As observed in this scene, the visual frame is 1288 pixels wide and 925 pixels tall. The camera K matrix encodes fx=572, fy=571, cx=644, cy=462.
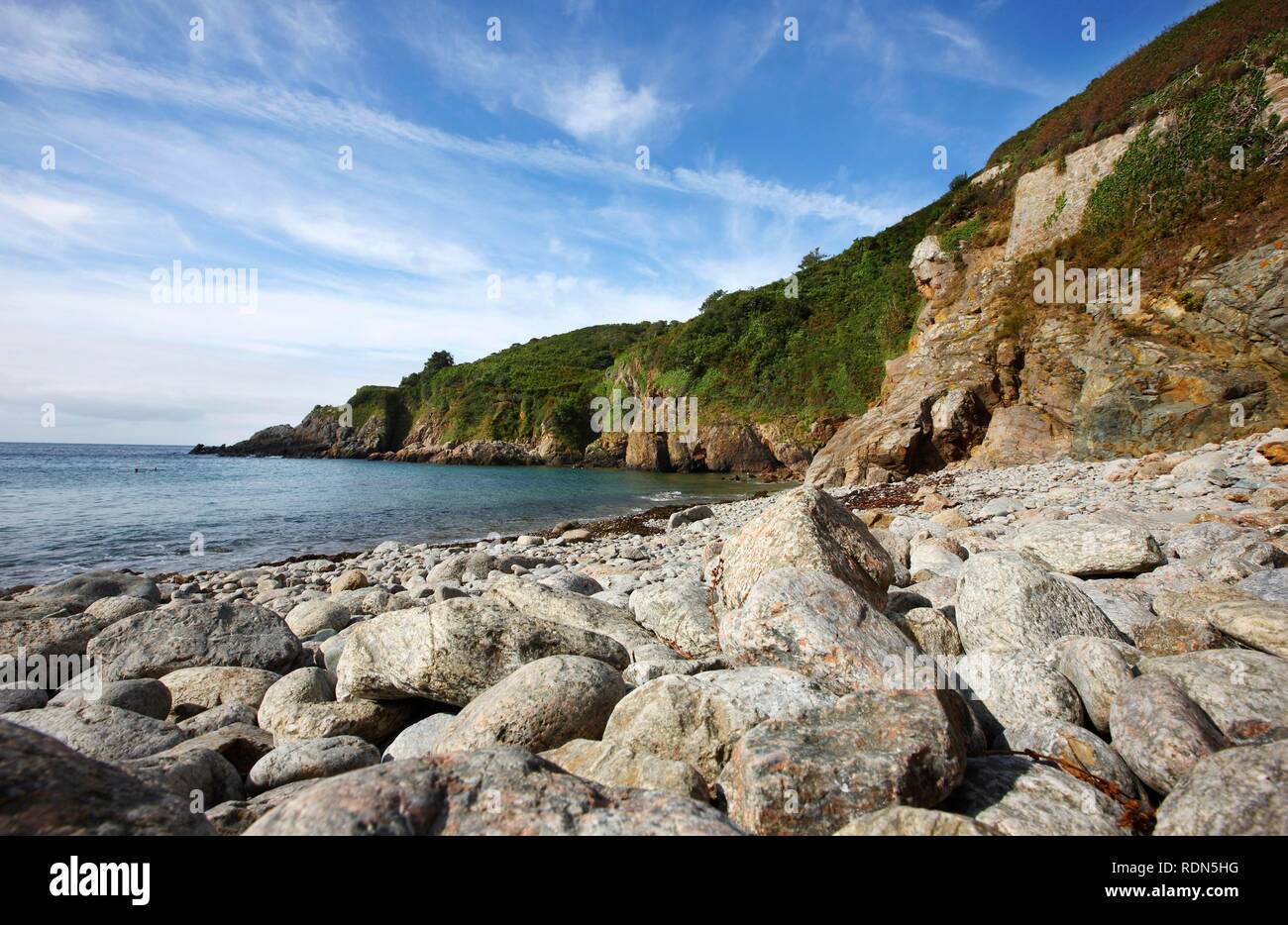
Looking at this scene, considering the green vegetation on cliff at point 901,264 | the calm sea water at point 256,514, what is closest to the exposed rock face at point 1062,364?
the green vegetation on cliff at point 901,264

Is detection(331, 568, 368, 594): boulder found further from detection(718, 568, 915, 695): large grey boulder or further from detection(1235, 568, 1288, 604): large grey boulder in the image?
detection(1235, 568, 1288, 604): large grey boulder

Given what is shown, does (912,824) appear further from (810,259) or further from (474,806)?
(810,259)

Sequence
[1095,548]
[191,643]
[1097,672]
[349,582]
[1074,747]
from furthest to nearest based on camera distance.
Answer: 1. [349,582]
2. [1095,548]
3. [191,643]
4. [1097,672]
5. [1074,747]

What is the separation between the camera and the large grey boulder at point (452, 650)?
13.5ft

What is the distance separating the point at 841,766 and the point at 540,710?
1.72 m

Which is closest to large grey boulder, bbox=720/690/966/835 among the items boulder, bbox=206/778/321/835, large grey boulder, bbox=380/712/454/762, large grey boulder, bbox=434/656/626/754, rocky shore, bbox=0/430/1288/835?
rocky shore, bbox=0/430/1288/835

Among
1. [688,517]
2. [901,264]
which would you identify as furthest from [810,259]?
[688,517]

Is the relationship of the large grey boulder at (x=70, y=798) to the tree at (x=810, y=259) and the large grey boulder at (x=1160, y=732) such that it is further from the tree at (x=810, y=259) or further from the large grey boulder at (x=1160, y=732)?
the tree at (x=810, y=259)

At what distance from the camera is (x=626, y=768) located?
9.02 ft

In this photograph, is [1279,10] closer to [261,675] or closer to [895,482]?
[895,482]
